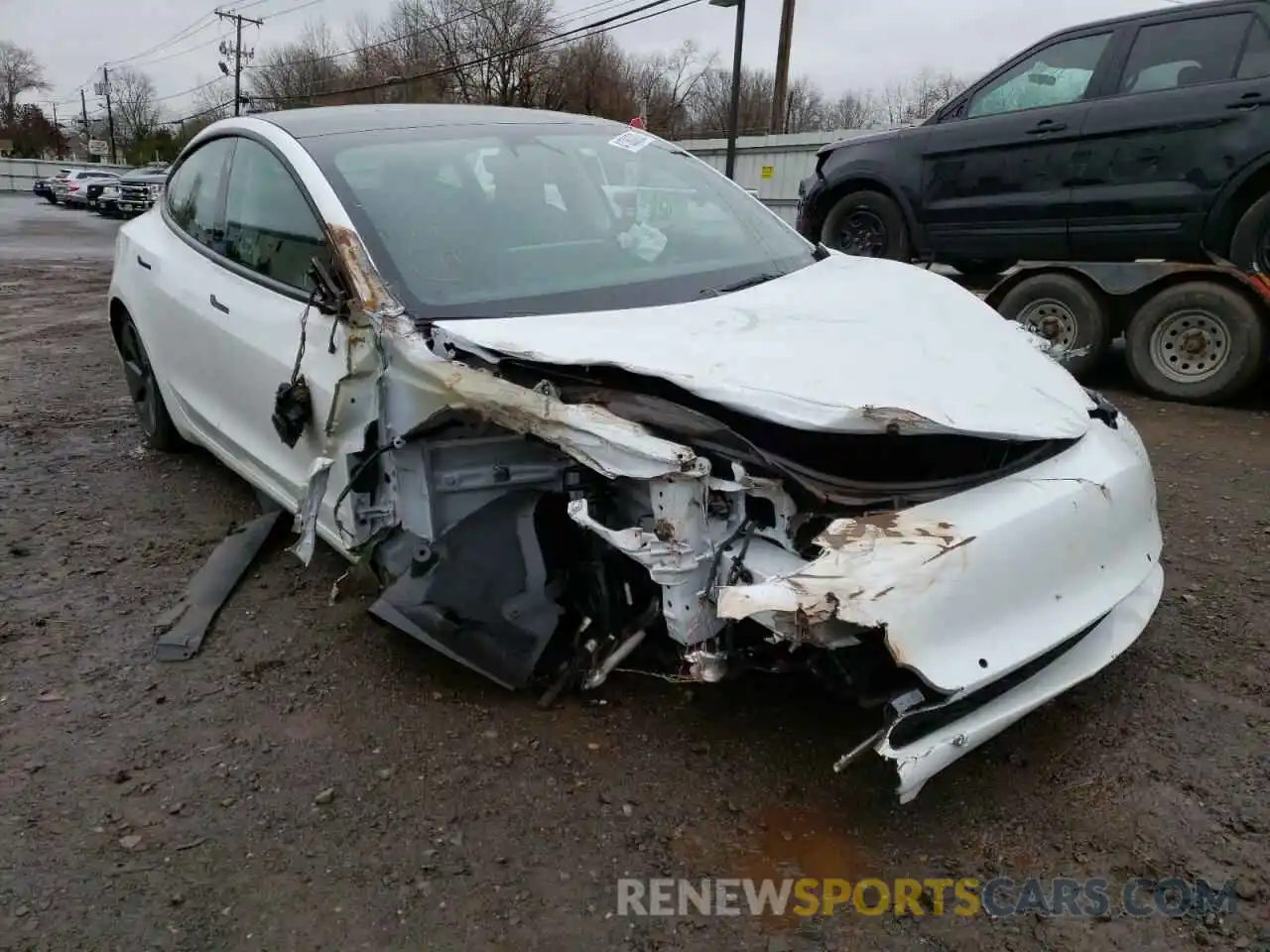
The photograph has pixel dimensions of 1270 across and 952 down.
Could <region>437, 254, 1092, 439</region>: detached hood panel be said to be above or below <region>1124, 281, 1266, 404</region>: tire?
above

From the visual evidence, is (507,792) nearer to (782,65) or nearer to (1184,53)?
(1184,53)

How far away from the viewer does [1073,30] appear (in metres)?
6.49

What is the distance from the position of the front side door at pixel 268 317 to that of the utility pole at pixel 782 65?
19171 millimetres

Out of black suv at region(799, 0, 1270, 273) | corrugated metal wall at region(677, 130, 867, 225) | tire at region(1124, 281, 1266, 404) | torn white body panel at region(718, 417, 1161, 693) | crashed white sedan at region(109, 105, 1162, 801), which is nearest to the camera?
torn white body panel at region(718, 417, 1161, 693)

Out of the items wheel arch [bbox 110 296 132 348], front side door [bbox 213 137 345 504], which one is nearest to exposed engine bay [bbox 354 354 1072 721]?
front side door [bbox 213 137 345 504]

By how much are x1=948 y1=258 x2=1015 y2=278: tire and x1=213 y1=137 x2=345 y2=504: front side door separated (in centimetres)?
539

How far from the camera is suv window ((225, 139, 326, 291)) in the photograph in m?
3.14

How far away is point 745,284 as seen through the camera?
3172 mm

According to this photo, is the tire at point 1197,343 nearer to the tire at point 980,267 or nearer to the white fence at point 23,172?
the tire at point 980,267

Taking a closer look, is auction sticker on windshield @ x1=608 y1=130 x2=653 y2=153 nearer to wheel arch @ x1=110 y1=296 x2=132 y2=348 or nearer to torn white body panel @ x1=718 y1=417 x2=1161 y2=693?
torn white body panel @ x1=718 y1=417 x2=1161 y2=693

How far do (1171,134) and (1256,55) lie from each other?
59cm

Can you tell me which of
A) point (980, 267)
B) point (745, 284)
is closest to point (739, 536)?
point (745, 284)

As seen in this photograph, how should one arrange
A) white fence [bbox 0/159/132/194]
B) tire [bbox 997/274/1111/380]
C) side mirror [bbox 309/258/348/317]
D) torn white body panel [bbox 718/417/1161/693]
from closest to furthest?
1. torn white body panel [bbox 718/417/1161/693]
2. side mirror [bbox 309/258/348/317]
3. tire [bbox 997/274/1111/380]
4. white fence [bbox 0/159/132/194]

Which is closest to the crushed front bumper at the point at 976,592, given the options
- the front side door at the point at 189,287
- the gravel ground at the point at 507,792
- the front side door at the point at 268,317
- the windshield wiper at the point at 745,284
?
the gravel ground at the point at 507,792
